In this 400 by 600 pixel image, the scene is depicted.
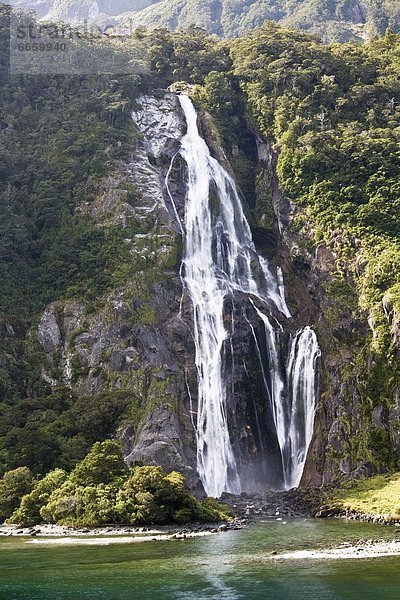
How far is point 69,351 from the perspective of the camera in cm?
6625

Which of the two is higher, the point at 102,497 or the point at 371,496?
the point at 102,497

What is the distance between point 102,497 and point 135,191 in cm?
3984

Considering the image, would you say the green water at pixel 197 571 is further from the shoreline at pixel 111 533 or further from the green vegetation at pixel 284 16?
the green vegetation at pixel 284 16

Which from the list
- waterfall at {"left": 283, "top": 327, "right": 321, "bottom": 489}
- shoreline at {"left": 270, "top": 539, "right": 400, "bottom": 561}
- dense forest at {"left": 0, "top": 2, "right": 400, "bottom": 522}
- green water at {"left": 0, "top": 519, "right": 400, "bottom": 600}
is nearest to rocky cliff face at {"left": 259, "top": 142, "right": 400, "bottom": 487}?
dense forest at {"left": 0, "top": 2, "right": 400, "bottom": 522}

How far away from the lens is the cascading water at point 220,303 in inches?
2392

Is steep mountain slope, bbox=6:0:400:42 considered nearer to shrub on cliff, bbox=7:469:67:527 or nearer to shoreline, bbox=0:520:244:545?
shrub on cliff, bbox=7:469:67:527

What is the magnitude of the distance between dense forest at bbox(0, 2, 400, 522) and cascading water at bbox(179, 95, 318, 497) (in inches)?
189

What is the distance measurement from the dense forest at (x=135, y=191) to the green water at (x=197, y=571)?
8313 mm

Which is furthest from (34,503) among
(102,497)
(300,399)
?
(300,399)

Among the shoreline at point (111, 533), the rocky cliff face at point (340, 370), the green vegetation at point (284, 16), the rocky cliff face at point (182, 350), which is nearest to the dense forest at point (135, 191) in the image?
the rocky cliff face at point (340, 370)

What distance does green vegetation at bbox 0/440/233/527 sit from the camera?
43594 mm

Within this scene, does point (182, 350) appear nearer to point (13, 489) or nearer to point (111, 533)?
point (13, 489)

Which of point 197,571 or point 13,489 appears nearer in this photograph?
point 197,571

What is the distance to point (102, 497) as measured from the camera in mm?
44375
